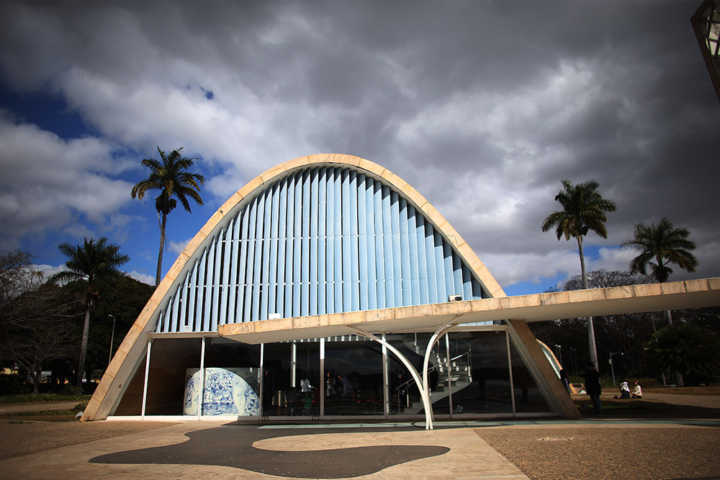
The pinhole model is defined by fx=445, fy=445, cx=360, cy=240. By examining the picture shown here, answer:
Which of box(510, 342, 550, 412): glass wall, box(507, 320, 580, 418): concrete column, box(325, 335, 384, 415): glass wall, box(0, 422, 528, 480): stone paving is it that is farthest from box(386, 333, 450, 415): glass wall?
box(0, 422, 528, 480): stone paving

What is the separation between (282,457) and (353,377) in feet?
28.3

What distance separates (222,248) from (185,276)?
77.0 inches

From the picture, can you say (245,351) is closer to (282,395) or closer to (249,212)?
(282,395)

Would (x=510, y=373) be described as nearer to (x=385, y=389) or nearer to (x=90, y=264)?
(x=385, y=389)

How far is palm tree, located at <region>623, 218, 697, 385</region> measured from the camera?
4500 centimetres

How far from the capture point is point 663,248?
4559cm

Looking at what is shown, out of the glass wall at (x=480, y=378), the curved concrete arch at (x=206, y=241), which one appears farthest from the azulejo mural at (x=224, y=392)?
the glass wall at (x=480, y=378)

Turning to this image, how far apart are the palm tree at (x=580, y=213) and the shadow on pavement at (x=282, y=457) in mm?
36202

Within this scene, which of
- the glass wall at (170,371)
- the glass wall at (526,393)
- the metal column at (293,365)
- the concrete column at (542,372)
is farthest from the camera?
the glass wall at (170,371)

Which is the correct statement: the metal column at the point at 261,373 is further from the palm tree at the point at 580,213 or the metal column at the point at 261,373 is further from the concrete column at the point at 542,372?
the palm tree at the point at 580,213

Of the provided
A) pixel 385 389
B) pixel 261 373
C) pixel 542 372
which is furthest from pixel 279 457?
pixel 542 372

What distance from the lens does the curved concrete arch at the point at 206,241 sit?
17391 mm

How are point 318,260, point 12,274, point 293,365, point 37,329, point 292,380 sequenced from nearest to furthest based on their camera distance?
point 292,380
point 293,365
point 318,260
point 12,274
point 37,329

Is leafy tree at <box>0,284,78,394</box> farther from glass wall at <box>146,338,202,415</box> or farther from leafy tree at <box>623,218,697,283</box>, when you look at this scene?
leafy tree at <box>623,218,697,283</box>
